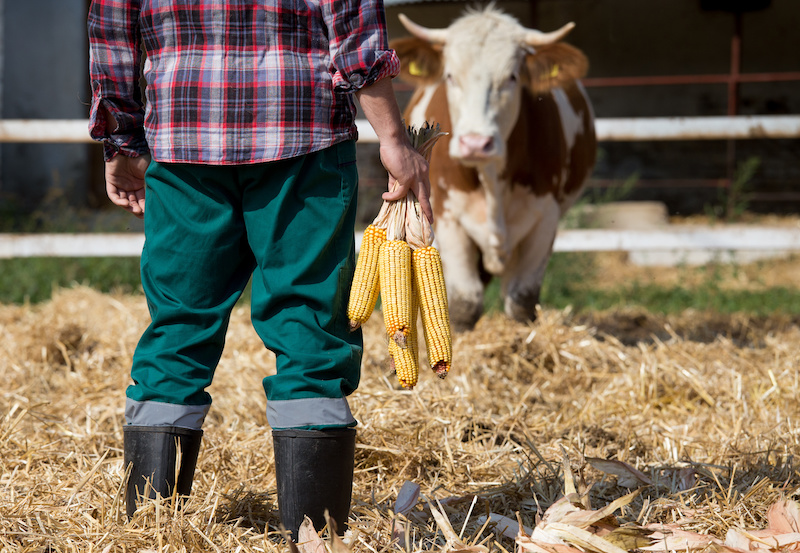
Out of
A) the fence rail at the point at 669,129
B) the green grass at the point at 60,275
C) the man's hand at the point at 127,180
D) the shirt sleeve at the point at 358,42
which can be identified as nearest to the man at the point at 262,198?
the shirt sleeve at the point at 358,42

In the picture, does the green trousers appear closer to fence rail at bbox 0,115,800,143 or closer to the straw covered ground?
the straw covered ground

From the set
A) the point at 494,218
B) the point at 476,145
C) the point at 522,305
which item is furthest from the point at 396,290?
the point at 522,305

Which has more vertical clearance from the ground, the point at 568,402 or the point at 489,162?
the point at 489,162

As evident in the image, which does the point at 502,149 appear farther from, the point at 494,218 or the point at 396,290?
the point at 396,290

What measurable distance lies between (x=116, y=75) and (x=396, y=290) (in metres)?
0.68

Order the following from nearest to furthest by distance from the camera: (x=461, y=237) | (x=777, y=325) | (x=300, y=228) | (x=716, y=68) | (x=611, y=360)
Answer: (x=300, y=228), (x=611, y=360), (x=461, y=237), (x=777, y=325), (x=716, y=68)

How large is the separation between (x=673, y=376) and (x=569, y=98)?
202 centimetres

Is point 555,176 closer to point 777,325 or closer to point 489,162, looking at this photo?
point 489,162

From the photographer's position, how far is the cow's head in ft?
11.0

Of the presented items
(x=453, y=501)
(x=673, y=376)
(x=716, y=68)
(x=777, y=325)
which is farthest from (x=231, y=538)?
(x=716, y=68)

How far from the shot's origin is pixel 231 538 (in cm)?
156

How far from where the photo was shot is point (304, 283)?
1.52 metres

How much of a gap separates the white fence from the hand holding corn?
3.29 metres

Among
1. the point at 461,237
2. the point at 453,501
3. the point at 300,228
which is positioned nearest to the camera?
the point at 300,228
